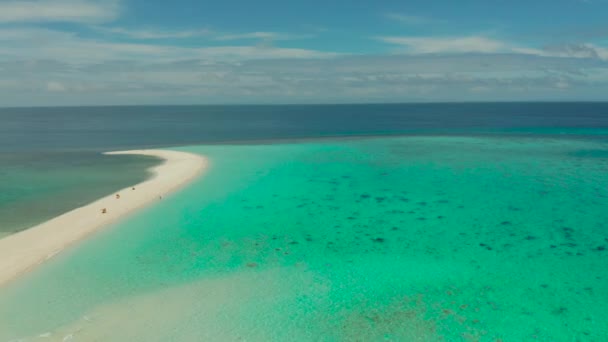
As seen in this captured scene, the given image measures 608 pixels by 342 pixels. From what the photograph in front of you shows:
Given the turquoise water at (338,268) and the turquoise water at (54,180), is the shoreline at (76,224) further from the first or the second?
the turquoise water at (54,180)

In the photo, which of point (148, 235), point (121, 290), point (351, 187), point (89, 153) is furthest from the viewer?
point (89, 153)

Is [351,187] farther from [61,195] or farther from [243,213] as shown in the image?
[61,195]

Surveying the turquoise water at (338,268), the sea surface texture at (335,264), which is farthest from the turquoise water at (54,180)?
the turquoise water at (338,268)

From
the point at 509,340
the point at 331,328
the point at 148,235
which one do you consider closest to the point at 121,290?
the point at 148,235

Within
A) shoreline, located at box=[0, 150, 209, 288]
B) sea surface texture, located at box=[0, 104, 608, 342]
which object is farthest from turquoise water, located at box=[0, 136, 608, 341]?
shoreline, located at box=[0, 150, 209, 288]

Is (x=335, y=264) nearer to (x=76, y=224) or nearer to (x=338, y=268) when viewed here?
(x=338, y=268)

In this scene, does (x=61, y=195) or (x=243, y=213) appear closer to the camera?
(x=243, y=213)
